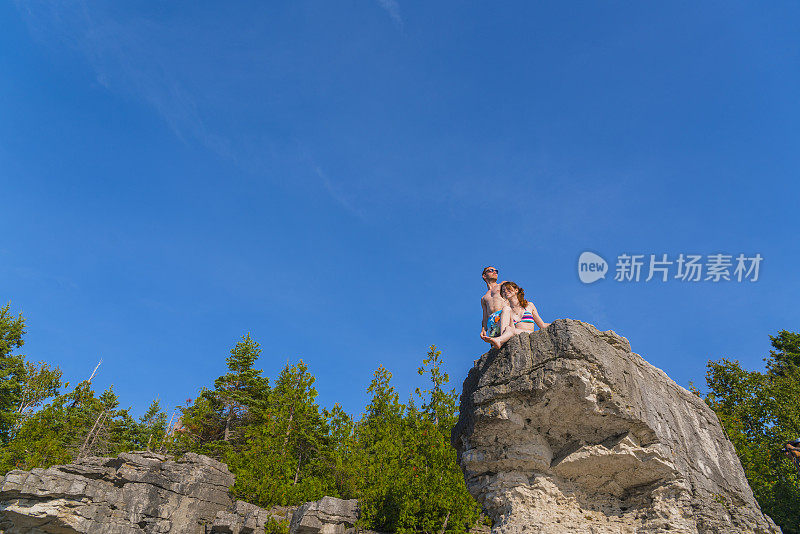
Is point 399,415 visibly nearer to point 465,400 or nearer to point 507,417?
point 465,400

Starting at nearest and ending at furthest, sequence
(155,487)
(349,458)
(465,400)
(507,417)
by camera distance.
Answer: (507,417)
(465,400)
(155,487)
(349,458)

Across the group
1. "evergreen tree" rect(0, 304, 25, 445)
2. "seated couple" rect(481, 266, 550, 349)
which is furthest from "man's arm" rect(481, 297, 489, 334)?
"evergreen tree" rect(0, 304, 25, 445)

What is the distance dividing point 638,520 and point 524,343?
147 inches

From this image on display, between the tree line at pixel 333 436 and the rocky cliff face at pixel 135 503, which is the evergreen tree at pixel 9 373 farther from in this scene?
the rocky cliff face at pixel 135 503

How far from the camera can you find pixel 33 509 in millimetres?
12930

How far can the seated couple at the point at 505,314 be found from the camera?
418 inches

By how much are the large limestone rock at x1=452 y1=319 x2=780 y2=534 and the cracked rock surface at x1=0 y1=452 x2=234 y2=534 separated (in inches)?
380

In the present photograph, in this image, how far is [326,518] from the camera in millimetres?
11375

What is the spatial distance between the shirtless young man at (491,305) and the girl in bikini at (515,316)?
→ 0.17 meters

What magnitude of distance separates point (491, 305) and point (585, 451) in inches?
150

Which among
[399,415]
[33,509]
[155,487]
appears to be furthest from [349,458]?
[33,509]

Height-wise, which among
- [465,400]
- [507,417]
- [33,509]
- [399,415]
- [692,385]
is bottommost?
[33,509]

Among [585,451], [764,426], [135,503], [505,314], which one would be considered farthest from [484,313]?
[764,426]

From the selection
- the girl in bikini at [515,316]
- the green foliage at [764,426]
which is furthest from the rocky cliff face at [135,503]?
the green foliage at [764,426]
